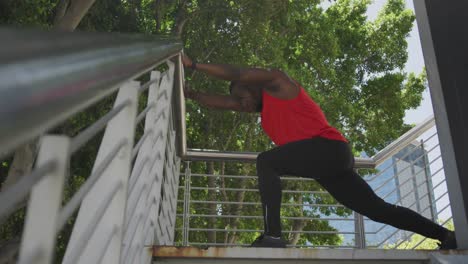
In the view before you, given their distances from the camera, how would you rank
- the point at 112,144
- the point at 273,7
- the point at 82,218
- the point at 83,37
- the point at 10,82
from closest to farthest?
the point at 10,82
the point at 83,37
the point at 82,218
the point at 112,144
the point at 273,7

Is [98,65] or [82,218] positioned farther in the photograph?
[82,218]

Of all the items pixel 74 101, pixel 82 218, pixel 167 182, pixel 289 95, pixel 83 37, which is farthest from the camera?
pixel 167 182

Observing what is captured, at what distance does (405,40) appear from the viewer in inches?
668

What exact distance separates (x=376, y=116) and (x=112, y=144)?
50.0ft

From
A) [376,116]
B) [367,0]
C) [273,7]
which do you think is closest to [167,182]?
[273,7]

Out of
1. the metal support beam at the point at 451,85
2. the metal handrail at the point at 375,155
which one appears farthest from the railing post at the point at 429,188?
the metal support beam at the point at 451,85

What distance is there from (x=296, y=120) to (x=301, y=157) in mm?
238

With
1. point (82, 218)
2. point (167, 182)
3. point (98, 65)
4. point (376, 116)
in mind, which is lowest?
point (82, 218)

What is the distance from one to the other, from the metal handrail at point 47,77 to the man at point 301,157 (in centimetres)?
232

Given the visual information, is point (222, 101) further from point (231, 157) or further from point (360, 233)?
point (360, 233)

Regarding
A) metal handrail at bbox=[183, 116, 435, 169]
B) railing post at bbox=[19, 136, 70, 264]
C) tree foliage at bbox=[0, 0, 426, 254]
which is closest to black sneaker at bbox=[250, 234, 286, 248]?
metal handrail at bbox=[183, 116, 435, 169]

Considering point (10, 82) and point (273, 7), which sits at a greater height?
point (273, 7)

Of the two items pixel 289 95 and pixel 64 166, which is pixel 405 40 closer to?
pixel 289 95

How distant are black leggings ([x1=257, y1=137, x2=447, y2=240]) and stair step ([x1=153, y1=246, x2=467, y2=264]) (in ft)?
1.37
